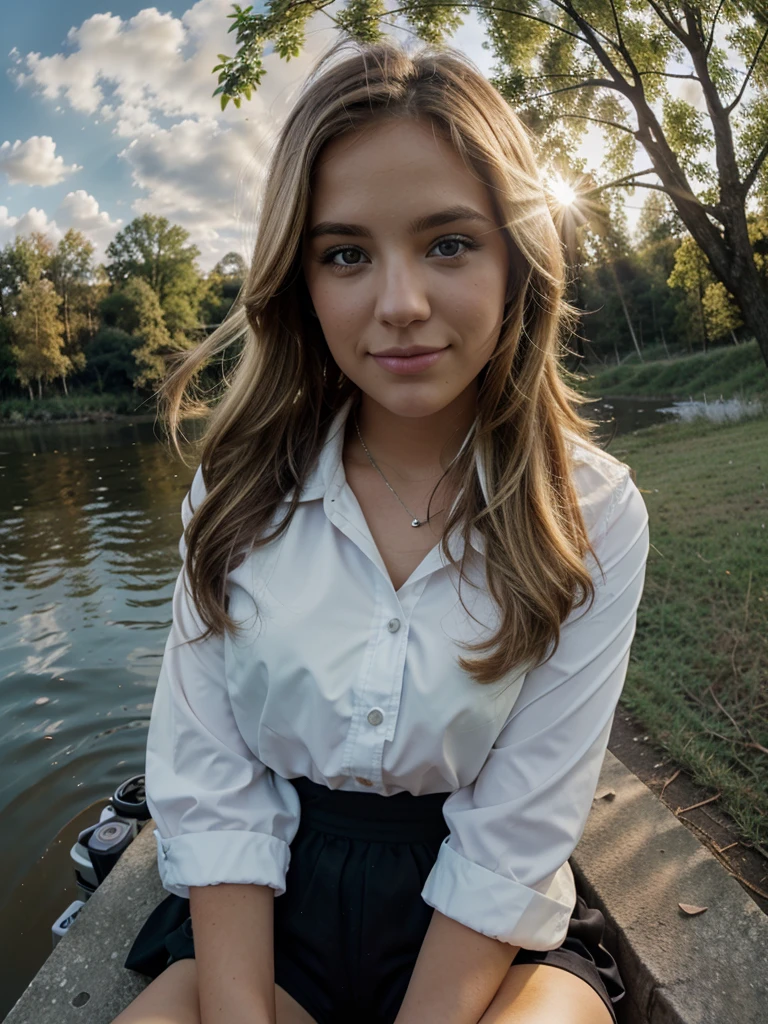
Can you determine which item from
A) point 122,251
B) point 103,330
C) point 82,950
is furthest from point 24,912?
point 122,251

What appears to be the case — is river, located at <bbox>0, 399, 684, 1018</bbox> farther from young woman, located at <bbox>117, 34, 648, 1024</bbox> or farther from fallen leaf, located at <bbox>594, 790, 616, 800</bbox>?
fallen leaf, located at <bbox>594, 790, 616, 800</bbox>

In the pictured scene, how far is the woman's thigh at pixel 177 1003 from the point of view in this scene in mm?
1290

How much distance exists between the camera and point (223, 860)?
1.42m

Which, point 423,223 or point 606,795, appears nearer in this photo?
point 423,223

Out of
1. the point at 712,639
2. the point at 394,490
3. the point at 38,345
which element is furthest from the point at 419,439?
the point at 38,345

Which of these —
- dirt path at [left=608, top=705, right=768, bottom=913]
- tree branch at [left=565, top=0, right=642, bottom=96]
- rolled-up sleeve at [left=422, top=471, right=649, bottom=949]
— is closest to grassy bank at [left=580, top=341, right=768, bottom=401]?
tree branch at [left=565, top=0, right=642, bottom=96]

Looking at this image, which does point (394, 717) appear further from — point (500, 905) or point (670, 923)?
point (670, 923)

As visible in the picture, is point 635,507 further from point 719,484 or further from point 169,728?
point 719,484

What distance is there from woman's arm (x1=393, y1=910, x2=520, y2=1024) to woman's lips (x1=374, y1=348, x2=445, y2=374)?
99cm

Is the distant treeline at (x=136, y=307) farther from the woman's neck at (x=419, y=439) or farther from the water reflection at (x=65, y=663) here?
the woman's neck at (x=419, y=439)

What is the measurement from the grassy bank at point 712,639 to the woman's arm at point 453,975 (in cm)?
131

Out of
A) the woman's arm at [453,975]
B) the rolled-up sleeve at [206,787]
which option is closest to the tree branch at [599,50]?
the rolled-up sleeve at [206,787]

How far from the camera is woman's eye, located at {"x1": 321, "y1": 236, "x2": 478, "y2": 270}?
1.37 meters

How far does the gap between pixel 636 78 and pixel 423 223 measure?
4.21 m
